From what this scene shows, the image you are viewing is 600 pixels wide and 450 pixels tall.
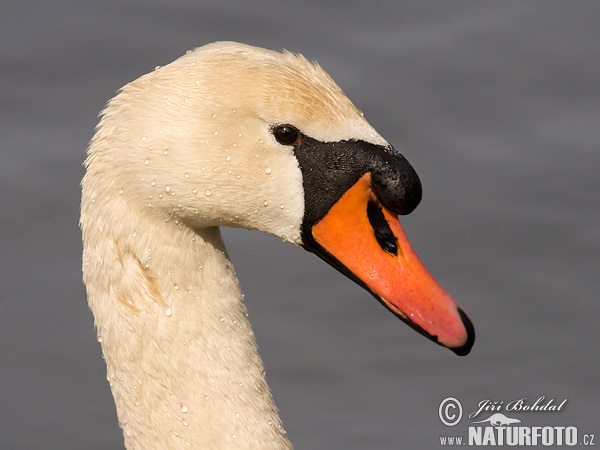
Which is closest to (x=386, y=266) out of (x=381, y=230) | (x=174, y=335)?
(x=381, y=230)

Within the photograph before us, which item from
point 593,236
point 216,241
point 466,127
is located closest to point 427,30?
point 466,127

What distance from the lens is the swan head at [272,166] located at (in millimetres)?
3857

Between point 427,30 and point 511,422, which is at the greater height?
point 427,30

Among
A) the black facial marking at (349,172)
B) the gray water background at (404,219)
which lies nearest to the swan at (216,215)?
the black facial marking at (349,172)

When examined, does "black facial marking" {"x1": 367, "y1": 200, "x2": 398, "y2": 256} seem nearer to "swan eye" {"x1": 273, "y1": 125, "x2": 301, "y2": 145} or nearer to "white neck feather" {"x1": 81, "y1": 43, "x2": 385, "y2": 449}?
"white neck feather" {"x1": 81, "y1": 43, "x2": 385, "y2": 449}

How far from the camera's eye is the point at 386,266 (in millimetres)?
4055

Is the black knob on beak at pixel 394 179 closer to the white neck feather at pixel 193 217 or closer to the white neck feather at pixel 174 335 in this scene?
the white neck feather at pixel 193 217

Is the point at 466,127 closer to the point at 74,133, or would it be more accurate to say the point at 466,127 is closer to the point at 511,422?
the point at 511,422

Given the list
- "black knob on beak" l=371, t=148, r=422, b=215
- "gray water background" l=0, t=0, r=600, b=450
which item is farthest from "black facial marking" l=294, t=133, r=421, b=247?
"gray water background" l=0, t=0, r=600, b=450

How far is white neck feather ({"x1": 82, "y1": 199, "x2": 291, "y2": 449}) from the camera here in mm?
4078

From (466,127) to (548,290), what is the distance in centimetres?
137

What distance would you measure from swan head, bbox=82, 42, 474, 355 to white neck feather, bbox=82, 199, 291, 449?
13 cm

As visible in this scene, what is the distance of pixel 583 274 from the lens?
7.46 meters

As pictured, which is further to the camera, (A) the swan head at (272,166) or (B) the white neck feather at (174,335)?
(B) the white neck feather at (174,335)
